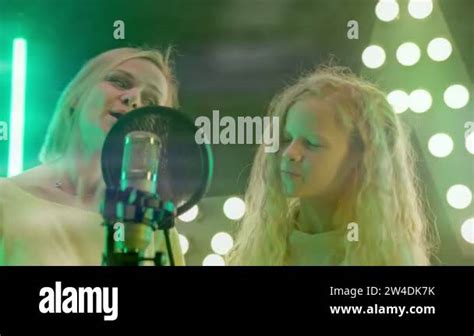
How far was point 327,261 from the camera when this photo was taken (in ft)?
8.77

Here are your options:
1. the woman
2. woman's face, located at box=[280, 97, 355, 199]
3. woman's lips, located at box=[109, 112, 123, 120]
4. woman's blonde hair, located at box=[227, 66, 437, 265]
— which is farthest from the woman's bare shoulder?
woman's face, located at box=[280, 97, 355, 199]

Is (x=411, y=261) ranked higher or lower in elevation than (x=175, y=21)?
lower

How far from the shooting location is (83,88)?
2670mm

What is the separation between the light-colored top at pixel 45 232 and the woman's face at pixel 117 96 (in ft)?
0.81

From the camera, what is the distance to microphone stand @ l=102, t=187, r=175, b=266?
2559 millimetres

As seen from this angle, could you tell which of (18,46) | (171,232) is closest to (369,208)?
(171,232)

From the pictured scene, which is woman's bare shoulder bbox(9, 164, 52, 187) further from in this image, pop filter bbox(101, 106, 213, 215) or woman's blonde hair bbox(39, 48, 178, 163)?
pop filter bbox(101, 106, 213, 215)

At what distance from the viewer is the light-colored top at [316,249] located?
105 inches

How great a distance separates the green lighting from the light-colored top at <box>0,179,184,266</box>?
7 cm

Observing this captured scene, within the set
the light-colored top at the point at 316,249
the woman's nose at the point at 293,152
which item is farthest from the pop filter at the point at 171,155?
the light-colored top at the point at 316,249
